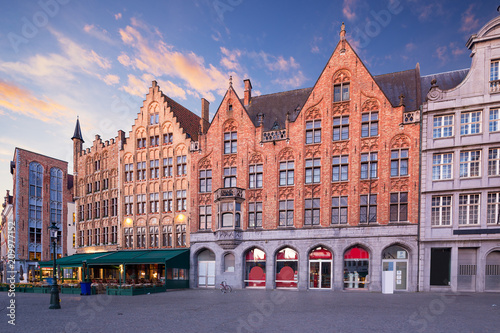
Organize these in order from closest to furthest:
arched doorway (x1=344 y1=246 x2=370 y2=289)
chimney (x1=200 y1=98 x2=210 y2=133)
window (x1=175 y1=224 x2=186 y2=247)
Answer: arched doorway (x1=344 y1=246 x2=370 y2=289) → window (x1=175 y1=224 x2=186 y2=247) → chimney (x1=200 y1=98 x2=210 y2=133)

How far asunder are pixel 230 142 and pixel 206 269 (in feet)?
35.9

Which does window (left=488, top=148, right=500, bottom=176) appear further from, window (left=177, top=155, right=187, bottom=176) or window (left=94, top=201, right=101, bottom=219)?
window (left=94, top=201, right=101, bottom=219)

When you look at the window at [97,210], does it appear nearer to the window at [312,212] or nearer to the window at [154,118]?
the window at [154,118]

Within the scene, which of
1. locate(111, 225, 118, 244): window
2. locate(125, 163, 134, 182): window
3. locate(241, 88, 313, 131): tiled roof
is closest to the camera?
locate(241, 88, 313, 131): tiled roof

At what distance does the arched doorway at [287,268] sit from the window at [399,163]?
9.55 metres

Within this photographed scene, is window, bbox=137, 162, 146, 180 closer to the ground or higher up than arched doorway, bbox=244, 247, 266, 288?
higher up

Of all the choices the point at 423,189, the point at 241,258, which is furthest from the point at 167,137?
the point at 423,189

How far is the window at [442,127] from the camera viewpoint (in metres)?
23.8

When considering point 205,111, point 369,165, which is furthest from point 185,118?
point 369,165

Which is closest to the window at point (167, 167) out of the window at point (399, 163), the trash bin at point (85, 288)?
the trash bin at point (85, 288)

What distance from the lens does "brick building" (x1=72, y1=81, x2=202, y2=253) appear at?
31766 mm

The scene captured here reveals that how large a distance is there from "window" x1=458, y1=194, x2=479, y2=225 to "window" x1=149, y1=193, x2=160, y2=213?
24128 millimetres

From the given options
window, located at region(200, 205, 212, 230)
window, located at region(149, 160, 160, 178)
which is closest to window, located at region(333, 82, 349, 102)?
window, located at region(200, 205, 212, 230)

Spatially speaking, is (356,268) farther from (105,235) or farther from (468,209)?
(105,235)
